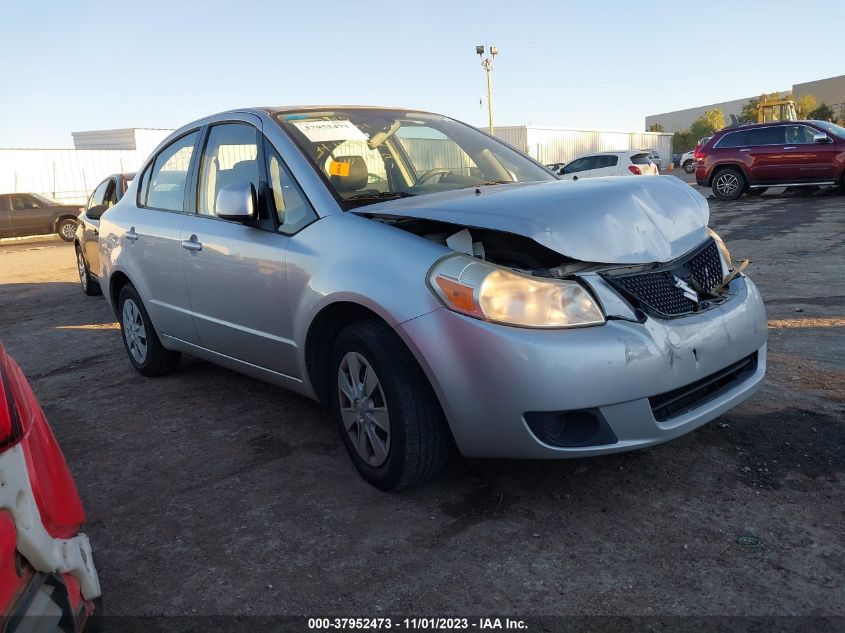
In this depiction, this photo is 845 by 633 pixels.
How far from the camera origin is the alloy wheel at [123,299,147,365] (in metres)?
4.96

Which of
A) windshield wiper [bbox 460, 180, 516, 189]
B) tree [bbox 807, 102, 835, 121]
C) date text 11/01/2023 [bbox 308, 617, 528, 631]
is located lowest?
date text 11/01/2023 [bbox 308, 617, 528, 631]

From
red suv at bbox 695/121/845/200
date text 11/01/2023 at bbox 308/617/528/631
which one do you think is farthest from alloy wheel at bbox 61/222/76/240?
date text 11/01/2023 at bbox 308/617/528/631

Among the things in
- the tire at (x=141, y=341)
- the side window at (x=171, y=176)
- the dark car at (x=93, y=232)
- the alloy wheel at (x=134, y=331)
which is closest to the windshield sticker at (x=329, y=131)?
the side window at (x=171, y=176)

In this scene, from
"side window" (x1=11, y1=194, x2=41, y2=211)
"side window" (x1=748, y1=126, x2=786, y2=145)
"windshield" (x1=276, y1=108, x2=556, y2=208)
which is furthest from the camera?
"side window" (x1=11, y1=194, x2=41, y2=211)

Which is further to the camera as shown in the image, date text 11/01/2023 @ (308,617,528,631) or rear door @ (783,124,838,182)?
rear door @ (783,124,838,182)

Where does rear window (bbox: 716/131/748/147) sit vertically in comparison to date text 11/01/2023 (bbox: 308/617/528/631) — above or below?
above

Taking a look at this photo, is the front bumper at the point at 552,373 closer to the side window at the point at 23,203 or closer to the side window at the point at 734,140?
the side window at the point at 734,140

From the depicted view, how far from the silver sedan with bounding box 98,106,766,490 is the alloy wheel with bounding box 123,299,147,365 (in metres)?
1.07

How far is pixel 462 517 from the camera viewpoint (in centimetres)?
284

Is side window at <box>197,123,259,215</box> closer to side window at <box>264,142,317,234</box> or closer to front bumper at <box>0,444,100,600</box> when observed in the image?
side window at <box>264,142,317,234</box>

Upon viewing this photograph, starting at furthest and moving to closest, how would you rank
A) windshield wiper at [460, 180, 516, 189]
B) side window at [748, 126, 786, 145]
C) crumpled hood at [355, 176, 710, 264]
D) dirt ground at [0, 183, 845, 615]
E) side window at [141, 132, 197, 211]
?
side window at [748, 126, 786, 145]
side window at [141, 132, 197, 211]
windshield wiper at [460, 180, 516, 189]
crumpled hood at [355, 176, 710, 264]
dirt ground at [0, 183, 845, 615]

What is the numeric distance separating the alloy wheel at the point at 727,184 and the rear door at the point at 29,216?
56.2 feet

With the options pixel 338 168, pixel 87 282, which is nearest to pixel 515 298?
pixel 338 168

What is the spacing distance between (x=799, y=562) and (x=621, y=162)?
18057 mm
